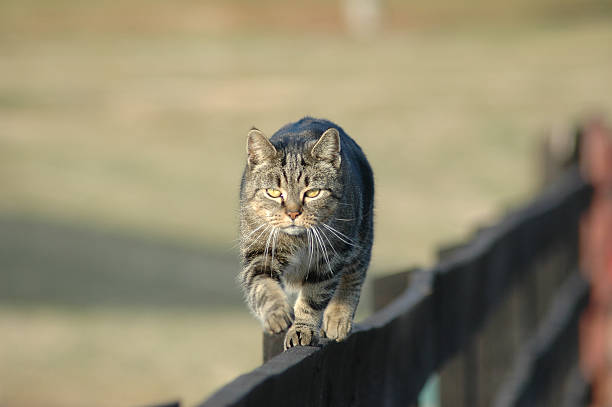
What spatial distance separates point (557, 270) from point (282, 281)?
3.60 metres

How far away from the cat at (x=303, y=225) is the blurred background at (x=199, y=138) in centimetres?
31

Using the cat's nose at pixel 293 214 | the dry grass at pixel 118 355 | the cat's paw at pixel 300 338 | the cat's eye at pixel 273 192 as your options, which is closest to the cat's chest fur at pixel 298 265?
the cat's nose at pixel 293 214

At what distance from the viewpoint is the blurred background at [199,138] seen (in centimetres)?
834

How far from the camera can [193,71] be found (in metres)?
27.4

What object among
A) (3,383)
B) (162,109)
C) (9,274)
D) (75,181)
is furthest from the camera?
(162,109)

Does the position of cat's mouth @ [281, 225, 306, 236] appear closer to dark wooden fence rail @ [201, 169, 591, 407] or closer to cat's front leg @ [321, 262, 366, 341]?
cat's front leg @ [321, 262, 366, 341]

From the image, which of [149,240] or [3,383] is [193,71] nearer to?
[149,240]

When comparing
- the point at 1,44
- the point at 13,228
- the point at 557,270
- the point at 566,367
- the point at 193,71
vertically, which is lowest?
the point at 566,367

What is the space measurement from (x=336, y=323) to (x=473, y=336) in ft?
4.44

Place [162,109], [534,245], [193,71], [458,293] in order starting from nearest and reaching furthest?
1. [458,293]
2. [534,245]
3. [162,109]
4. [193,71]

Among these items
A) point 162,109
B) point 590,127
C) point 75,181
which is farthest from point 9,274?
point 162,109

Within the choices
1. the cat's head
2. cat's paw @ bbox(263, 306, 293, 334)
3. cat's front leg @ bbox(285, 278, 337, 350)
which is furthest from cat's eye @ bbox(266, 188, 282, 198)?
cat's paw @ bbox(263, 306, 293, 334)

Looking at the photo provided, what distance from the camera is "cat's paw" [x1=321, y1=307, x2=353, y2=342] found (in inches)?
112

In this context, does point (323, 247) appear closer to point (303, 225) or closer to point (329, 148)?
point (303, 225)
